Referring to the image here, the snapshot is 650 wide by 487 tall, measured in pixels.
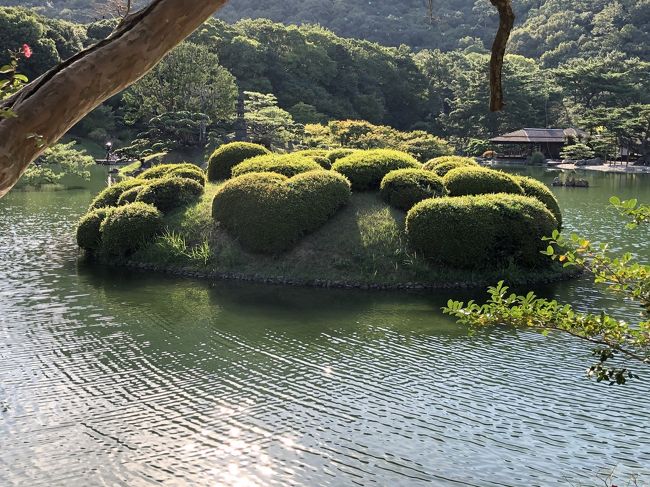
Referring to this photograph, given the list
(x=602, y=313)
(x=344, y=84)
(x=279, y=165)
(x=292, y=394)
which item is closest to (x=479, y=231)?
(x=279, y=165)

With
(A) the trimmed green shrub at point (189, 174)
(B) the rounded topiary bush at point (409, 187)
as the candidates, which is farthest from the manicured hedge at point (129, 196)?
(B) the rounded topiary bush at point (409, 187)

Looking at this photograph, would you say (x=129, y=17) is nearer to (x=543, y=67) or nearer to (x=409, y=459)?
(x=409, y=459)

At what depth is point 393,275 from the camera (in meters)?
16.1

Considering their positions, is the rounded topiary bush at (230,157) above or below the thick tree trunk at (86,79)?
below

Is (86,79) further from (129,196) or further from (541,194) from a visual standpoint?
(129,196)

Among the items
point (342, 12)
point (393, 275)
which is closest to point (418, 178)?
point (393, 275)

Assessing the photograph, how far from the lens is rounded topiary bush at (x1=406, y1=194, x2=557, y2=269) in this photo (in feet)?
52.0

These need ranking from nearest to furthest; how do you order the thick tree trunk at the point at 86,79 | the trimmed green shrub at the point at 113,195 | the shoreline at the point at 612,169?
the thick tree trunk at the point at 86,79, the trimmed green shrub at the point at 113,195, the shoreline at the point at 612,169

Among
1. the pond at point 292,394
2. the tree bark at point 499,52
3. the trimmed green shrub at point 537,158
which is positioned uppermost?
the tree bark at point 499,52

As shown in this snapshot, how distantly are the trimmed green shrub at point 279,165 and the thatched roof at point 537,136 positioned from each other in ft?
147

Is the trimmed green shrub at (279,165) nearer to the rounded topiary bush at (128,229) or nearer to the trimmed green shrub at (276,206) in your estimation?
the trimmed green shrub at (276,206)

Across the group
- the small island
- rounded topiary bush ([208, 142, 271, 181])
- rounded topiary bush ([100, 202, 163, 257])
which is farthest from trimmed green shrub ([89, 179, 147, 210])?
rounded topiary bush ([100, 202, 163, 257])

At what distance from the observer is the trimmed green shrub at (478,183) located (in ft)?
58.1

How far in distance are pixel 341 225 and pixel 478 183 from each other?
3.43 meters
